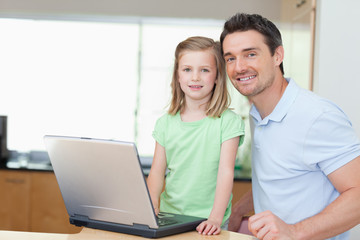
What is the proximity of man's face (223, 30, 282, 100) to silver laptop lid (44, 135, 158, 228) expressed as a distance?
1.95 feet

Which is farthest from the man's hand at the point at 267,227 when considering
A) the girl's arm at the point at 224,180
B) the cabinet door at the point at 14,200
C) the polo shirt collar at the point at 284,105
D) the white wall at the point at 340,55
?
the cabinet door at the point at 14,200

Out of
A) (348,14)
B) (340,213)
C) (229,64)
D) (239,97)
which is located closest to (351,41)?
(348,14)

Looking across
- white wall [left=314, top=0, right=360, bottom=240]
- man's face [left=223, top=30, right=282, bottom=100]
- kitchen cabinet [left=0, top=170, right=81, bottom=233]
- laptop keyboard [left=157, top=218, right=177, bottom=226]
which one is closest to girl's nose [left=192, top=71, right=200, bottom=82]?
man's face [left=223, top=30, right=282, bottom=100]

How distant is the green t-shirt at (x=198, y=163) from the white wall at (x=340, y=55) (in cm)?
87

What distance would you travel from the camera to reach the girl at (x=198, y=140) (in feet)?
5.46

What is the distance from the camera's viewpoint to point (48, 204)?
Result: 371cm

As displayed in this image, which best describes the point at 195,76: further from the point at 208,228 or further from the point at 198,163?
the point at 208,228

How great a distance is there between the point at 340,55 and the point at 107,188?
1.53 m

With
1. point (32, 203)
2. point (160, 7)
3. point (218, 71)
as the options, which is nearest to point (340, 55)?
point (218, 71)

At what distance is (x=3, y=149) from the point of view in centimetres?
412

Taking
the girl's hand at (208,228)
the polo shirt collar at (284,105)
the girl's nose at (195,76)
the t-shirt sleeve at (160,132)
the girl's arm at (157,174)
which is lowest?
the girl's hand at (208,228)

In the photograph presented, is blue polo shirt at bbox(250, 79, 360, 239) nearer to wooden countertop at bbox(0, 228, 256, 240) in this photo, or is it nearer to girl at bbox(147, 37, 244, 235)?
girl at bbox(147, 37, 244, 235)

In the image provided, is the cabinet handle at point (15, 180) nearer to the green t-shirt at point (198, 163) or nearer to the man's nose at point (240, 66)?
the green t-shirt at point (198, 163)

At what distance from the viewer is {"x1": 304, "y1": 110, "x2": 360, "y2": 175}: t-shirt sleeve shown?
4.88 ft
